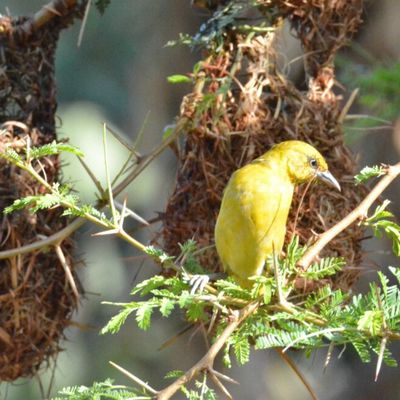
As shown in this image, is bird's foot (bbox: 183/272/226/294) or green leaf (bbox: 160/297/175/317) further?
bird's foot (bbox: 183/272/226/294)

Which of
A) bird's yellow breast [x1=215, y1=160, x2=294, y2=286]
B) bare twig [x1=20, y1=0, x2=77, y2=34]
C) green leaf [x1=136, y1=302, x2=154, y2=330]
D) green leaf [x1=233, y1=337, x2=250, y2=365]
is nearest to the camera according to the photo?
green leaf [x1=136, y1=302, x2=154, y2=330]

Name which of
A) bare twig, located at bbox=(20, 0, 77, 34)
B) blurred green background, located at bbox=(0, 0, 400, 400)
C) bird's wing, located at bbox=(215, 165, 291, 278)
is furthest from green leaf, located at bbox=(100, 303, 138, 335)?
blurred green background, located at bbox=(0, 0, 400, 400)

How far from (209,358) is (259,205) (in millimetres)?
978

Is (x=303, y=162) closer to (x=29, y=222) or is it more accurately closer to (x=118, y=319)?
(x=29, y=222)

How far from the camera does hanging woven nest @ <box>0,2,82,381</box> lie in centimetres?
320

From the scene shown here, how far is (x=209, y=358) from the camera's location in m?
1.89

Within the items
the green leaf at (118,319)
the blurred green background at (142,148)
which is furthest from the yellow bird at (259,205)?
the blurred green background at (142,148)

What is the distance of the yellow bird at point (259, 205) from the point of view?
2.80 m

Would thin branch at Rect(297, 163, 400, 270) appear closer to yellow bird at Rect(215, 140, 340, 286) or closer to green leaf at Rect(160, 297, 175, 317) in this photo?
green leaf at Rect(160, 297, 175, 317)

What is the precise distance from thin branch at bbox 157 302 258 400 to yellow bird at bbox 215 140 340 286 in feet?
2.57

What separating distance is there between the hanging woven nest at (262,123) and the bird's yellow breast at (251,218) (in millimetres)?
168

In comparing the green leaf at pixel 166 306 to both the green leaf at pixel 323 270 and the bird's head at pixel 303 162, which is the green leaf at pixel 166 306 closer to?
the green leaf at pixel 323 270

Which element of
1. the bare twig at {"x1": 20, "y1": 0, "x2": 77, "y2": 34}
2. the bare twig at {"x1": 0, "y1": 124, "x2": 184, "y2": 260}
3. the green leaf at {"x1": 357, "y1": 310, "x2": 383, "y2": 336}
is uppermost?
the bare twig at {"x1": 20, "y1": 0, "x2": 77, "y2": 34}

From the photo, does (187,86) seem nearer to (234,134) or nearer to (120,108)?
(120,108)
